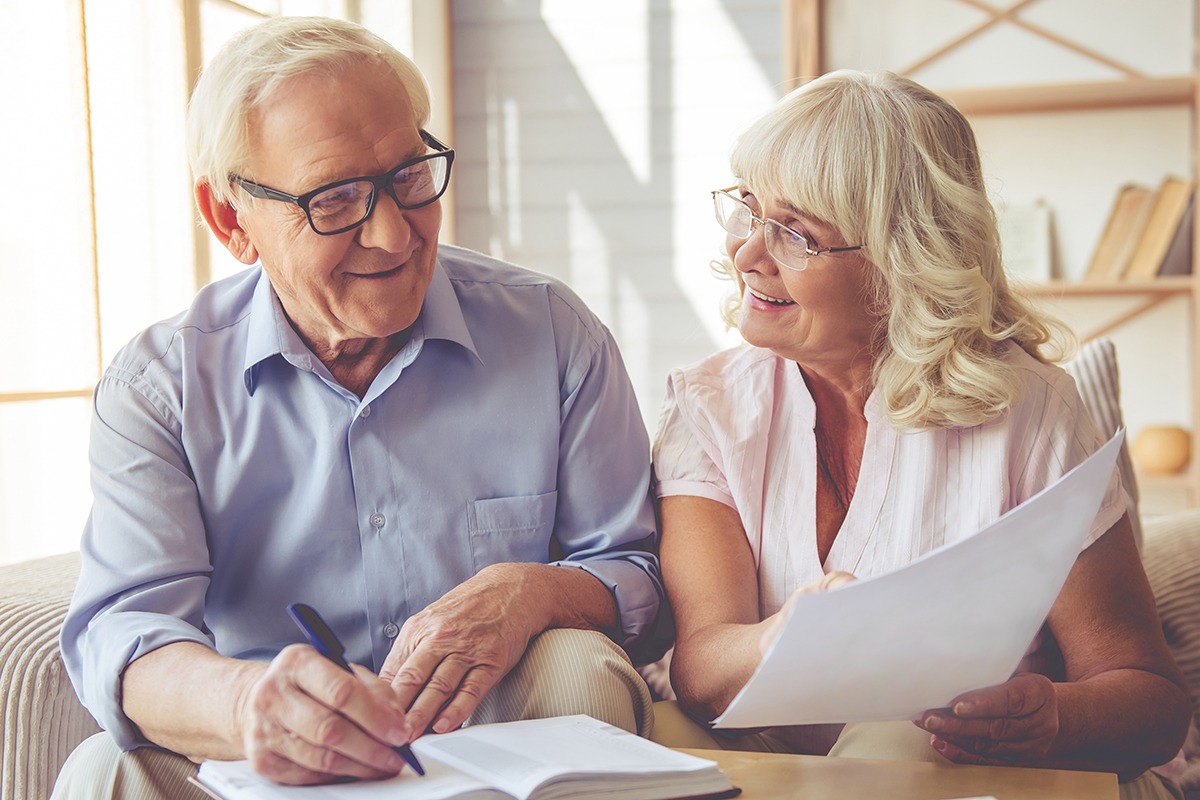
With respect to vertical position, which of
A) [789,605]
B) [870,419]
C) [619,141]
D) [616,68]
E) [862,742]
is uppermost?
[616,68]

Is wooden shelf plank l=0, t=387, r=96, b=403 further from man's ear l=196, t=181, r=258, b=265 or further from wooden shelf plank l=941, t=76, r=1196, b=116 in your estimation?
wooden shelf plank l=941, t=76, r=1196, b=116

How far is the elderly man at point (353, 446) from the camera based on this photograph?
1246 mm

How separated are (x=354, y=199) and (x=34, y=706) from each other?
2.26 feet

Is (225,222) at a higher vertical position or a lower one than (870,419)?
higher

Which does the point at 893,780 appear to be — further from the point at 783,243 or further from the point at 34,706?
the point at 34,706

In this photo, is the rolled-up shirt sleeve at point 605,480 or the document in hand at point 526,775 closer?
the document in hand at point 526,775

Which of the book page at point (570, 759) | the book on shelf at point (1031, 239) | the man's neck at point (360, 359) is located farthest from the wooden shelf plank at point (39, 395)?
the book on shelf at point (1031, 239)

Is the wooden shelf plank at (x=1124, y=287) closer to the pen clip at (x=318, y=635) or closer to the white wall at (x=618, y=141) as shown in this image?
the white wall at (x=618, y=141)

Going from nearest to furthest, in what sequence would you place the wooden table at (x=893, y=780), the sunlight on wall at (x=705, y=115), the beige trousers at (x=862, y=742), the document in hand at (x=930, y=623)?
the document in hand at (x=930, y=623) → the wooden table at (x=893, y=780) → the beige trousers at (x=862, y=742) → the sunlight on wall at (x=705, y=115)

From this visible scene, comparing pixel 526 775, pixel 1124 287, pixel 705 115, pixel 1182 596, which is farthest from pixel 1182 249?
pixel 526 775

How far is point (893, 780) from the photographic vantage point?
1.03 metres

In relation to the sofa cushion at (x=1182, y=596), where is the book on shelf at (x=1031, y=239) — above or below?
above

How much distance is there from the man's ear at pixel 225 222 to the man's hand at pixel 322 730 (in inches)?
27.6

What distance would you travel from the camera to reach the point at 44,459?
2.64 meters
